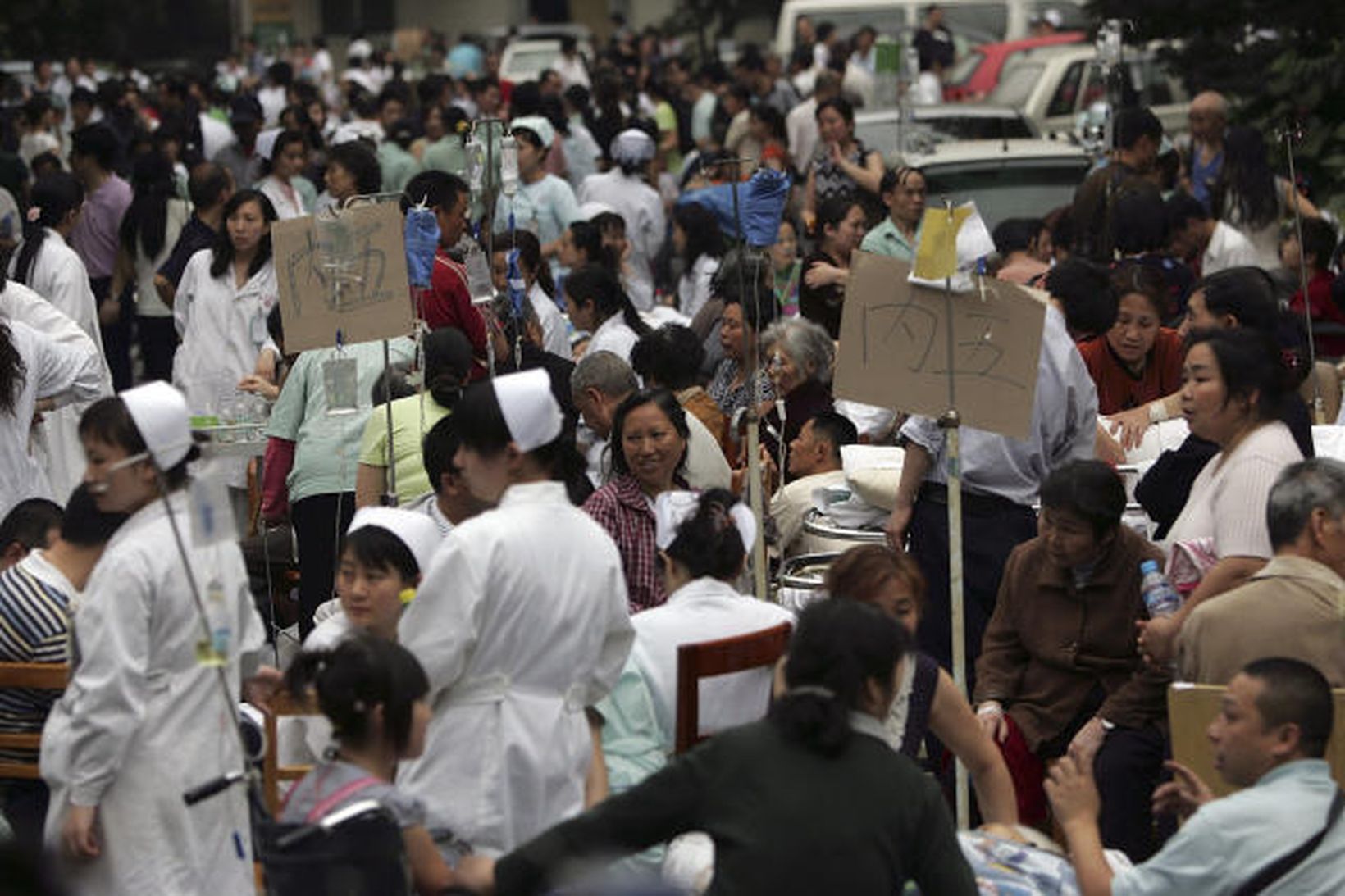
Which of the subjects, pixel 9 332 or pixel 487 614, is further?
pixel 9 332

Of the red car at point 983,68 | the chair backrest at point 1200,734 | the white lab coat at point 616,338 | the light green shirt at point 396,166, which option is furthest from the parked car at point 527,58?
the chair backrest at point 1200,734

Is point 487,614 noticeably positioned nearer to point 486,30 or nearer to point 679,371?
point 679,371

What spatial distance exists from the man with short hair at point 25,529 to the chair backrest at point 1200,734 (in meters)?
3.01

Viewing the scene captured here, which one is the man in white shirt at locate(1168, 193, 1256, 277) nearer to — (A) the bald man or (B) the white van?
(A) the bald man

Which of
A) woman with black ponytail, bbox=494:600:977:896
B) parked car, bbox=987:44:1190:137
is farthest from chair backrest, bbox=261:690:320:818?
parked car, bbox=987:44:1190:137

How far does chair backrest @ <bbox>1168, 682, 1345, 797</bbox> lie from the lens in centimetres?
559

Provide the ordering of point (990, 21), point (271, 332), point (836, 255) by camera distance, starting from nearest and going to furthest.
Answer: point (271, 332) < point (836, 255) < point (990, 21)

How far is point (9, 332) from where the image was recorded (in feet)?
27.4

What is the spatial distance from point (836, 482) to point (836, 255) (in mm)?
3723

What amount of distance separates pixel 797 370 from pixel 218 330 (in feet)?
9.52

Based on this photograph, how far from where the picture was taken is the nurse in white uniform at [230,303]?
1078 cm

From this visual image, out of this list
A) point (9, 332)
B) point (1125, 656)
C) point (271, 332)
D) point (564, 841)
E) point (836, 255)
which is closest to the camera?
point (564, 841)

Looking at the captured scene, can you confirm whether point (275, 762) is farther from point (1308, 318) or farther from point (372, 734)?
point (1308, 318)

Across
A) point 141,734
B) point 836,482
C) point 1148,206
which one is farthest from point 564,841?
point 1148,206
